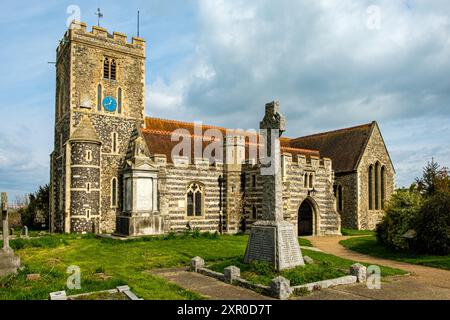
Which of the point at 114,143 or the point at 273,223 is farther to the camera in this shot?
the point at 114,143

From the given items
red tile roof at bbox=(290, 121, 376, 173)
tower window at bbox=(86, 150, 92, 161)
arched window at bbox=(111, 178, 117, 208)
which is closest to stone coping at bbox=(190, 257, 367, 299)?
tower window at bbox=(86, 150, 92, 161)

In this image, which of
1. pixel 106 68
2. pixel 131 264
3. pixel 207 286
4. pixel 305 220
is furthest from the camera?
pixel 106 68

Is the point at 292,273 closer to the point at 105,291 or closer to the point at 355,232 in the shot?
the point at 105,291

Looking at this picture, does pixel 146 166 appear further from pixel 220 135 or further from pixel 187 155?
pixel 220 135

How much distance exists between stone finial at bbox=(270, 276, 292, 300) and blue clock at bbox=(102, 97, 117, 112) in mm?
24090

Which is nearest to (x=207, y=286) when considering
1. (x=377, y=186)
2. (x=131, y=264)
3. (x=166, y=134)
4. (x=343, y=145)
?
(x=131, y=264)

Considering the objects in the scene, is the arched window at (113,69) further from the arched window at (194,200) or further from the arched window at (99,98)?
the arched window at (194,200)

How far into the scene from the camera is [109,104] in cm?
3008

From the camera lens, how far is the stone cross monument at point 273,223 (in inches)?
468

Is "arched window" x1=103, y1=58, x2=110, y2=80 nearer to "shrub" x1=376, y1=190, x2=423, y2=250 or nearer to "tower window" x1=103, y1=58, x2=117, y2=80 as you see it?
"tower window" x1=103, y1=58, x2=117, y2=80

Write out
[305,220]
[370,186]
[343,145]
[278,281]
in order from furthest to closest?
[343,145], [370,186], [305,220], [278,281]

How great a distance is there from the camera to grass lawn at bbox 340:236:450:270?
16.0m

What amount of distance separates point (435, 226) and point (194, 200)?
15.4 m
